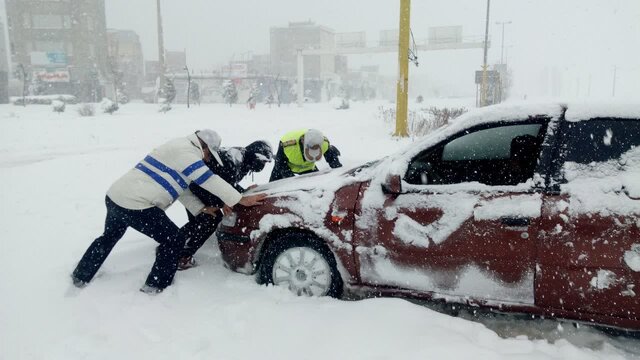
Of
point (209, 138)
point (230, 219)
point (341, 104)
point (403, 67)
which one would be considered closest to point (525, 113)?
point (230, 219)

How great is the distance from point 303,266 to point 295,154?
1.83m

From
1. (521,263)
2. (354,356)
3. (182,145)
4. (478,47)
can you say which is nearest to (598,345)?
(521,263)

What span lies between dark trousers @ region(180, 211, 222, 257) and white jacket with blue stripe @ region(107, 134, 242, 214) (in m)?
0.43

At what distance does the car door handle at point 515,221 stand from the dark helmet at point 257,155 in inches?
102

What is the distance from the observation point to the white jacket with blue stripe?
13.0ft

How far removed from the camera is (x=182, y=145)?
399 cm

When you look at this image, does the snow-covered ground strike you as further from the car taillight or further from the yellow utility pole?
the yellow utility pole

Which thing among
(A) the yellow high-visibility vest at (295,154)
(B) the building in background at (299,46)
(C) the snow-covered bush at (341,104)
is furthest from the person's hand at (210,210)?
(B) the building in background at (299,46)

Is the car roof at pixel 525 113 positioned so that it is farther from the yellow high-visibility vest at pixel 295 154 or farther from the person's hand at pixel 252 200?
the yellow high-visibility vest at pixel 295 154

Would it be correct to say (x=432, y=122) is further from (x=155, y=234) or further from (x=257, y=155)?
(x=155, y=234)

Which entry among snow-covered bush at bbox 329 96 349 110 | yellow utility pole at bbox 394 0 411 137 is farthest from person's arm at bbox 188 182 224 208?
snow-covered bush at bbox 329 96 349 110

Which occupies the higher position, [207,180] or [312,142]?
[312,142]

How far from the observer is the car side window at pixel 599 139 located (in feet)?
9.98

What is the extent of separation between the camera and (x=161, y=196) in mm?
4047
